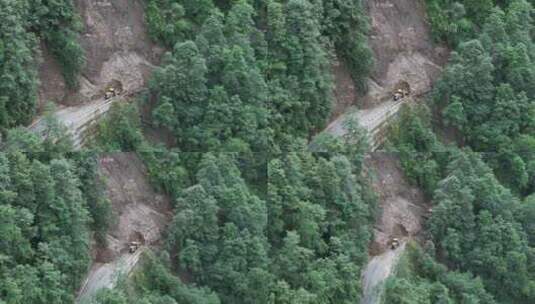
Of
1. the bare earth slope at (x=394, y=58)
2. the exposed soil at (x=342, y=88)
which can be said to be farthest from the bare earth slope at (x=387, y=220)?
the exposed soil at (x=342, y=88)

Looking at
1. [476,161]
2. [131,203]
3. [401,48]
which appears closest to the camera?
[131,203]

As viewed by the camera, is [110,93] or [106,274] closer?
[110,93]

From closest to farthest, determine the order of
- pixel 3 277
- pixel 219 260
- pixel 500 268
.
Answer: pixel 3 277 → pixel 219 260 → pixel 500 268

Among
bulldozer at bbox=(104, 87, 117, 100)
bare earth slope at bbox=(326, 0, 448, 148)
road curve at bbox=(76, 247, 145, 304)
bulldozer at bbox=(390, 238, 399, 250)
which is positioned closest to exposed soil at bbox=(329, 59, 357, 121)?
bare earth slope at bbox=(326, 0, 448, 148)

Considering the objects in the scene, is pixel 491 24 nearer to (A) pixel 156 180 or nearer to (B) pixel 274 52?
(B) pixel 274 52

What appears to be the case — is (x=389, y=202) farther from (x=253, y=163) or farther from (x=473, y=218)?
(x=253, y=163)

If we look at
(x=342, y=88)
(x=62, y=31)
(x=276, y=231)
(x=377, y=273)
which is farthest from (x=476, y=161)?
(x=62, y=31)

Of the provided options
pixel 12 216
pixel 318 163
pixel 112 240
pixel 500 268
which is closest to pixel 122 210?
pixel 112 240
